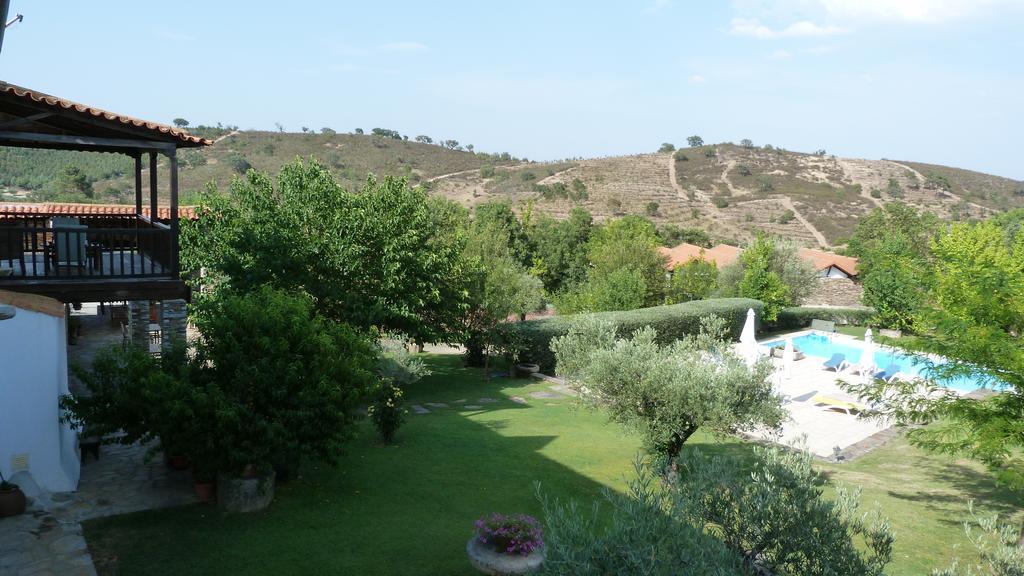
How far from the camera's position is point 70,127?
11.5 meters

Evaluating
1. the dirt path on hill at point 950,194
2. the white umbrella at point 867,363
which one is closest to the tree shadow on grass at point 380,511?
the white umbrella at point 867,363

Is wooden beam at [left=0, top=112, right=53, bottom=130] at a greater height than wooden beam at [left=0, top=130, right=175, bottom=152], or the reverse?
wooden beam at [left=0, top=112, right=53, bottom=130]

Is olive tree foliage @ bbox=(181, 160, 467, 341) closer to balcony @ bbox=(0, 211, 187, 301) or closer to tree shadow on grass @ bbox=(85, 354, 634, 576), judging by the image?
balcony @ bbox=(0, 211, 187, 301)

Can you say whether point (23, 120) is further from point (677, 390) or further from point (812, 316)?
point (812, 316)

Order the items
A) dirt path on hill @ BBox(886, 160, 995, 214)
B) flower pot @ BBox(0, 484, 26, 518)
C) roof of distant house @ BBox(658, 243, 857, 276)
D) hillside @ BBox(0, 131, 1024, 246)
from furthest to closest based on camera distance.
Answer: dirt path on hill @ BBox(886, 160, 995, 214)
hillside @ BBox(0, 131, 1024, 246)
roof of distant house @ BBox(658, 243, 857, 276)
flower pot @ BBox(0, 484, 26, 518)

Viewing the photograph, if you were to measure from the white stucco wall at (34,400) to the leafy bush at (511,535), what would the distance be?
6.90 meters

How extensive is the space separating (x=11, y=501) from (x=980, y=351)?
45.6ft

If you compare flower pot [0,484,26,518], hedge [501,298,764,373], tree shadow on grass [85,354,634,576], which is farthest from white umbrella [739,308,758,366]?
flower pot [0,484,26,518]

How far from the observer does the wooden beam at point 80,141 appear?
→ 10.6 m

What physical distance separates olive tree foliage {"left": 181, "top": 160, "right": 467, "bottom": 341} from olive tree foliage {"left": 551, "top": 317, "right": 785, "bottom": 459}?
7.17 metres

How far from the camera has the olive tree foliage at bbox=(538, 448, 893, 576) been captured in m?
4.73

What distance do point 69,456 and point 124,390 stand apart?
102 inches

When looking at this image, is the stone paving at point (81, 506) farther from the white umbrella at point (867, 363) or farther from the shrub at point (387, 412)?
the white umbrella at point (867, 363)

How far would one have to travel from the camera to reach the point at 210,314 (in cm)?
1045
